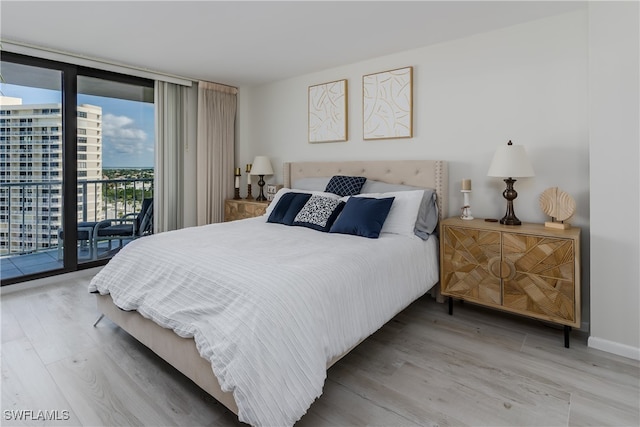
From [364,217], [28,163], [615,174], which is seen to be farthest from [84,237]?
[615,174]

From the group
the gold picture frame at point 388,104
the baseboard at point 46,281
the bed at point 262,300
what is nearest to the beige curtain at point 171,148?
the baseboard at point 46,281

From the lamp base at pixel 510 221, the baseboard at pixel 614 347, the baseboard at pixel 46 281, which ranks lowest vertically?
the baseboard at pixel 614 347

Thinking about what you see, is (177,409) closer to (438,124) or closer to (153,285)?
(153,285)

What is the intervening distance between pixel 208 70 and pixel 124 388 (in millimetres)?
3366

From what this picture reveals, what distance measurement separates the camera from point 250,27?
2.75 metres

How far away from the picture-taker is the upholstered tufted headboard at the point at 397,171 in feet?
9.89

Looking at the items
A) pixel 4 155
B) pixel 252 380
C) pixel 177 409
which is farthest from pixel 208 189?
pixel 252 380

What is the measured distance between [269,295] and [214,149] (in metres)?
3.47

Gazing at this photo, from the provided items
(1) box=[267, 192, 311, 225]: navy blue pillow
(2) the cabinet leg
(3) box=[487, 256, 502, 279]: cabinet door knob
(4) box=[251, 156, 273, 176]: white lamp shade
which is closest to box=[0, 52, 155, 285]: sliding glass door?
(4) box=[251, 156, 273, 176]: white lamp shade

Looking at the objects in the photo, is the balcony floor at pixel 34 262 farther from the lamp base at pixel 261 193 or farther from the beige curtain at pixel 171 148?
the lamp base at pixel 261 193

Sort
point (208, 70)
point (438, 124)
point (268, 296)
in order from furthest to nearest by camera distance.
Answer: point (208, 70)
point (438, 124)
point (268, 296)

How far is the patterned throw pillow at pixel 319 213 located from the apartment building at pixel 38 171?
2.60m

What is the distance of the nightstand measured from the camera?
413 centimetres

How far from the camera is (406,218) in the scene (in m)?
2.68
